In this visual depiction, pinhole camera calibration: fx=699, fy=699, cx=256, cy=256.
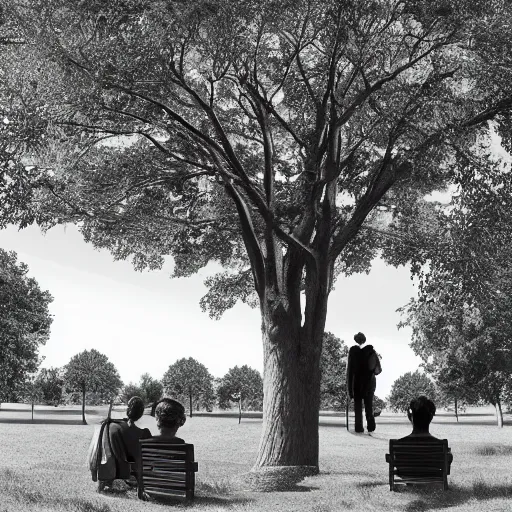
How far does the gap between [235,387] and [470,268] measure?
263 feet

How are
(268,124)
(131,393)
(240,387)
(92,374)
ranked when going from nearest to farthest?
(131,393), (268,124), (92,374), (240,387)

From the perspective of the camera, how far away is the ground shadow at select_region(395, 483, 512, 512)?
1095cm

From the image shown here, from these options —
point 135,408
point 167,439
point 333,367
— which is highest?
point 333,367

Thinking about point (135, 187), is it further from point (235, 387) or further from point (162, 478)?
point (235, 387)

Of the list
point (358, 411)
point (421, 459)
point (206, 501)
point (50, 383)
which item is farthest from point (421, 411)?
point (50, 383)

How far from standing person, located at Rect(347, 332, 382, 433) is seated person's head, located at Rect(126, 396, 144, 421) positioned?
134 inches

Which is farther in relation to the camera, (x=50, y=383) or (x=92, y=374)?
(x=50, y=383)

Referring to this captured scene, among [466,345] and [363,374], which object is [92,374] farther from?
[363,374]

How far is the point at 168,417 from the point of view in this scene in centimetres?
1084

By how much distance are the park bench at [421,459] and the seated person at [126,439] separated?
4.25 m

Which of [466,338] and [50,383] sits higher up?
[466,338]

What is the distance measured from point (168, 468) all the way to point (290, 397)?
15.1 ft

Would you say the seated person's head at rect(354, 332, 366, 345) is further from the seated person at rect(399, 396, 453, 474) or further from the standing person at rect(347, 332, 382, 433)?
the seated person at rect(399, 396, 453, 474)

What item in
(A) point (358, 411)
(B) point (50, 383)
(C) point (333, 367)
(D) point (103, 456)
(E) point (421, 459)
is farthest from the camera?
(B) point (50, 383)
